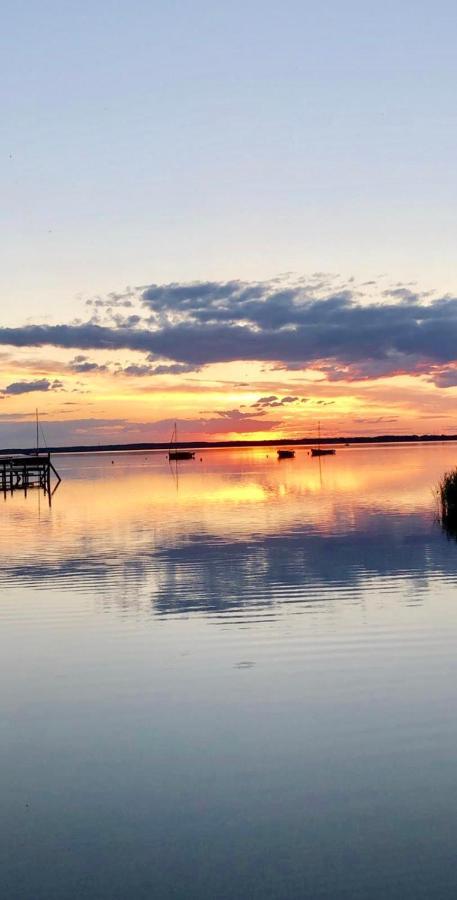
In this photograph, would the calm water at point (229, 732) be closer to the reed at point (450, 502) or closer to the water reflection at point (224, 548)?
the water reflection at point (224, 548)

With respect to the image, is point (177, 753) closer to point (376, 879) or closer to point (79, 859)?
point (79, 859)

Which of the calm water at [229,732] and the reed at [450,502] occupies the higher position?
the reed at [450,502]

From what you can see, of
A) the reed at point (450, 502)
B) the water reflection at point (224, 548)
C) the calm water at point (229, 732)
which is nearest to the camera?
the calm water at point (229, 732)

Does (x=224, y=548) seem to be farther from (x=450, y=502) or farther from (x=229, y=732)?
(x=229, y=732)

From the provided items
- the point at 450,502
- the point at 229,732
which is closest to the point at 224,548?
the point at 450,502

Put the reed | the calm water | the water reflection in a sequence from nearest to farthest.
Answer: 1. the calm water
2. the water reflection
3. the reed

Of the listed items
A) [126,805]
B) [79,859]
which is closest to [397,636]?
[126,805]

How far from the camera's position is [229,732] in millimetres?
11672

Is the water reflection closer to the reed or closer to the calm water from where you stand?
the calm water

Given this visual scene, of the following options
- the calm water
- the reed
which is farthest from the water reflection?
the reed

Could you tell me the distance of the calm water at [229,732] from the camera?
790 centimetres

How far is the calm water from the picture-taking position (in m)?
7.90

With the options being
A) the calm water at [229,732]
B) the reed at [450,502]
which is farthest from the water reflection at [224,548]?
the reed at [450,502]

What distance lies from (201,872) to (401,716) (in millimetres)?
4974
